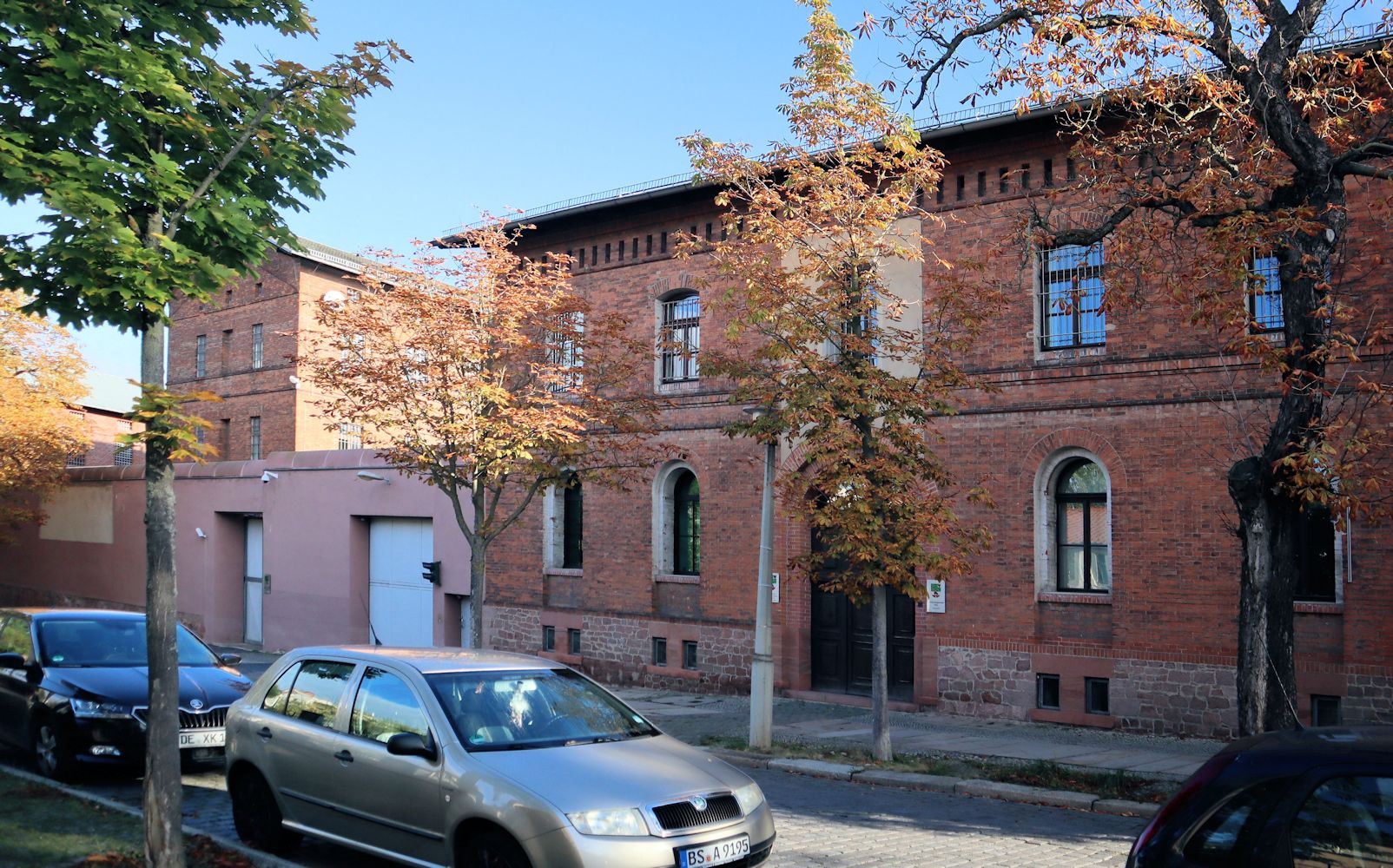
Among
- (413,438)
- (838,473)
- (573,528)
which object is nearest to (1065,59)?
(838,473)

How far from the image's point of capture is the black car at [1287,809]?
392 cm

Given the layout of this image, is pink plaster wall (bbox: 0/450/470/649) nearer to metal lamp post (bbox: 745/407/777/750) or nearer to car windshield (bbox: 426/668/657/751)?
metal lamp post (bbox: 745/407/777/750)

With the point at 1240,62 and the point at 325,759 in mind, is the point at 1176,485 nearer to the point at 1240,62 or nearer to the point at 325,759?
the point at 1240,62

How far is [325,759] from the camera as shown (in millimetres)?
7934

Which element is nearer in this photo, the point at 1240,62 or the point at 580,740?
the point at 580,740

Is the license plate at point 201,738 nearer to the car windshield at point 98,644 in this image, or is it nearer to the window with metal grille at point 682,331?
the car windshield at point 98,644

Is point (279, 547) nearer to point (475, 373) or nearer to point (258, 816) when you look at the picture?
point (475, 373)

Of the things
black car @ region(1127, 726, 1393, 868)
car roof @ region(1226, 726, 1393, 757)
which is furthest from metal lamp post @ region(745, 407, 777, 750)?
black car @ region(1127, 726, 1393, 868)

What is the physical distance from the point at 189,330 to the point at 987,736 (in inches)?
1295

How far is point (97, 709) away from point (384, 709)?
5.26 meters

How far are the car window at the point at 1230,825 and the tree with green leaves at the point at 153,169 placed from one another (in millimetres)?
5810

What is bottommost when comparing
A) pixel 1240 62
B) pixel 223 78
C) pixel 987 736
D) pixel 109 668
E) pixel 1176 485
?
pixel 987 736

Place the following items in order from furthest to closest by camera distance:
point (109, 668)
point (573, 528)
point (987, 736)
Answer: point (573, 528) < point (987, 736) < point (109, 668)

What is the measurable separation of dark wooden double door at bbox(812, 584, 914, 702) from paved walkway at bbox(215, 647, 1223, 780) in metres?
0.64
